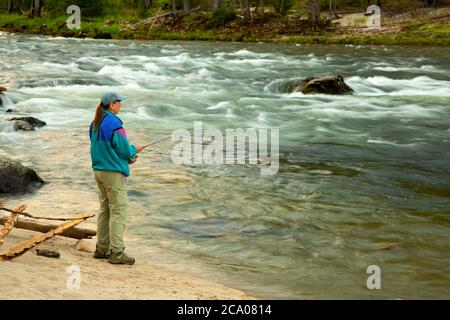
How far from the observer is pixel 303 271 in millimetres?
8891

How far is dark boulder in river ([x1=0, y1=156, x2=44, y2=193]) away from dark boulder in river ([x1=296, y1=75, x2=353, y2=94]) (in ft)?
49.5

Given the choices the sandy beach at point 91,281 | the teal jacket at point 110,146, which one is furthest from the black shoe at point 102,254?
the teal jacket at point 110,146

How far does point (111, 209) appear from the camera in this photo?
8.49m

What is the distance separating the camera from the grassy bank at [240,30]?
4716 centimetres

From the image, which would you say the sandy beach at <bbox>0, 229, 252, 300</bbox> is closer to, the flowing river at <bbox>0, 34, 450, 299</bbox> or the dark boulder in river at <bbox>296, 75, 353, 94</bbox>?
the flowing river at <bbox>0, 34, 450, 299</bbox>

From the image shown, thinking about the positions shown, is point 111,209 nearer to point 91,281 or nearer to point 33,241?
point 33,241

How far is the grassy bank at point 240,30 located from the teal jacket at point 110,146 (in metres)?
39.8

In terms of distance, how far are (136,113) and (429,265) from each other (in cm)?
1335

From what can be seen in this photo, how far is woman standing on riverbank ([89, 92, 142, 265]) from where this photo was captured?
8117 mm

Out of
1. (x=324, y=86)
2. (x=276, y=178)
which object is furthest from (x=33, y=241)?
(x=324, y=86)

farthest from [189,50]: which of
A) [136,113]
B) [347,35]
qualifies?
[136,113]

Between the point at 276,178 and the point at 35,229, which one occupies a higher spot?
the point at 35,229

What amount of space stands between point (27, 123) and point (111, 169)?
1059 cm
